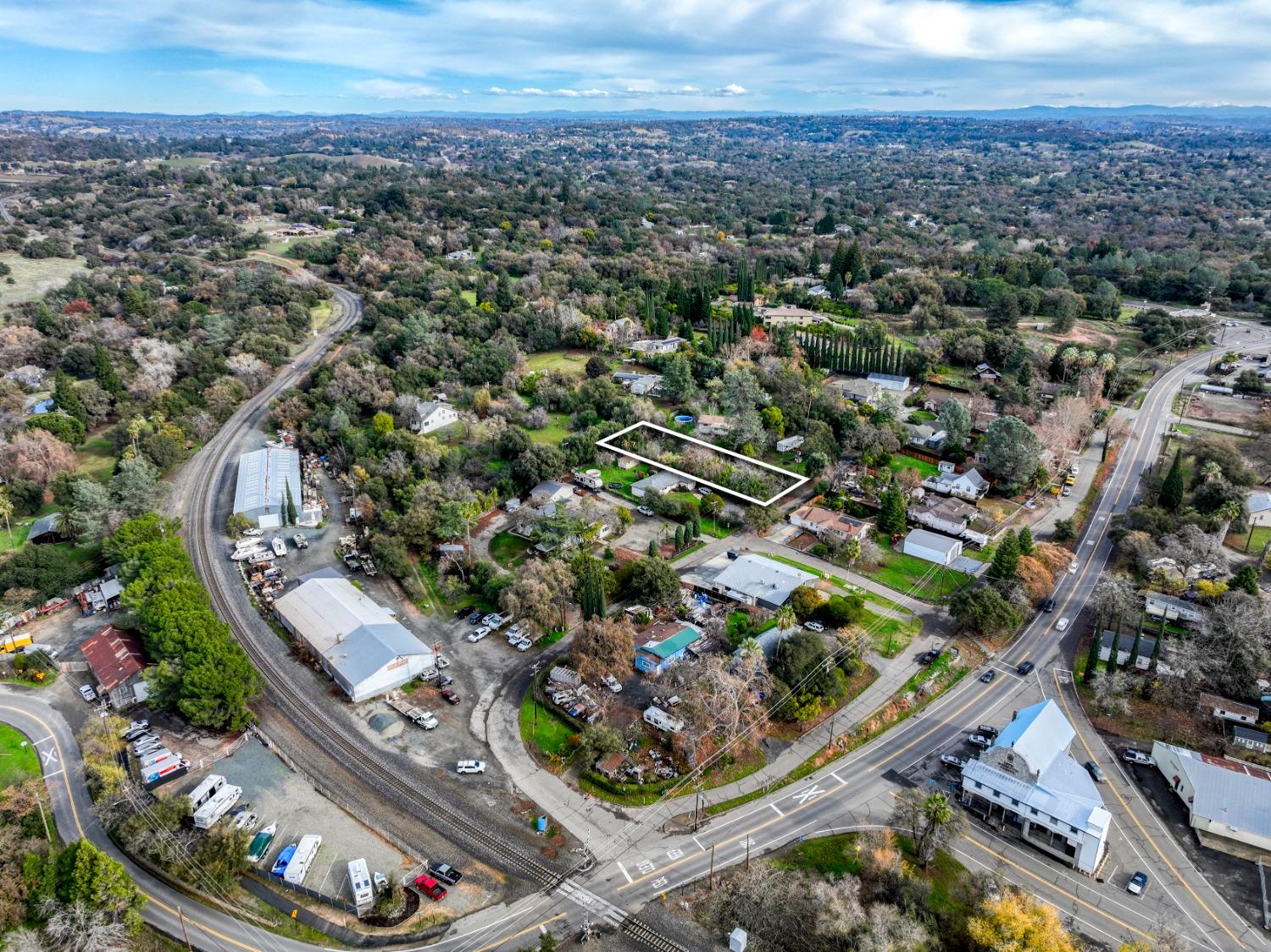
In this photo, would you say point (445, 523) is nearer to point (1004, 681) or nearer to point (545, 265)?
point (1004, 681)

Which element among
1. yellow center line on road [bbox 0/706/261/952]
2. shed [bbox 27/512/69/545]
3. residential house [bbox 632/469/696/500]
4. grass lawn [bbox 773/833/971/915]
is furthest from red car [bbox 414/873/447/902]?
shed [bbox 27/512/69/545]

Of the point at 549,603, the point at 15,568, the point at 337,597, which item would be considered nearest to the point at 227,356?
the point at 15,568

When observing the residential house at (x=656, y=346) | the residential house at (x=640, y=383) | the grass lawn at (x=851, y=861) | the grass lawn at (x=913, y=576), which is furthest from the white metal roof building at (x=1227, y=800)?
the residential house at (x=656, y=346)

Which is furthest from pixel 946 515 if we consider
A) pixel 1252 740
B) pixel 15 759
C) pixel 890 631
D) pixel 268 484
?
pixel 15 759

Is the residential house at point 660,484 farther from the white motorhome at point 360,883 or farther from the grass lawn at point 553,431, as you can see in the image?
the white motorhome at point 360,883

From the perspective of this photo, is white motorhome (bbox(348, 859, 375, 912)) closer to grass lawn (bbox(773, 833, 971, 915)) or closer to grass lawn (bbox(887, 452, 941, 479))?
grass lawn (bbox(773, 833, 971, 915))
